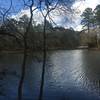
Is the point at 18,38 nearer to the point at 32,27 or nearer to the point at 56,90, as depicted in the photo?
the point at 32,27

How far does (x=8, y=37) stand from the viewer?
15.1 meters

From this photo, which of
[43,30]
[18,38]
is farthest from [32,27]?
[18,38]

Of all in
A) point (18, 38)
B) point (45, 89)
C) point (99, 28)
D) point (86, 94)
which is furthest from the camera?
point (99, 28)

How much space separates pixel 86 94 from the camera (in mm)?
18641

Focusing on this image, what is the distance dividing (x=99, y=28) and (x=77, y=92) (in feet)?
165

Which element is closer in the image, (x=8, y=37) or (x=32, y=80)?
(x=8, y=37)

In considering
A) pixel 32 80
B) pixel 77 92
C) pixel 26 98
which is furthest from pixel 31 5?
pixel 32 80

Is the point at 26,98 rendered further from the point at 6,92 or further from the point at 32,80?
the point at 32,80

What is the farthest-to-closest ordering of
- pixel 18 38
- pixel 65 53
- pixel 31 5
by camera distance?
1. pixel 65 53
2. pixel 31 5
3. pixel 18 38

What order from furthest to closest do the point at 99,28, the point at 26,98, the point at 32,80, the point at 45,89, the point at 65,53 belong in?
the point at 99,28 < the point at 65,53 < the point at 32,80 < the point at 45,89 < the point at 26,98

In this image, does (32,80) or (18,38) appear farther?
(32,80)

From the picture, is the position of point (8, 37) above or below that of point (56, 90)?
above

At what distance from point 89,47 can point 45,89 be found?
163 ft

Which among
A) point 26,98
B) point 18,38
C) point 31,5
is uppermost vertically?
point 31,5
